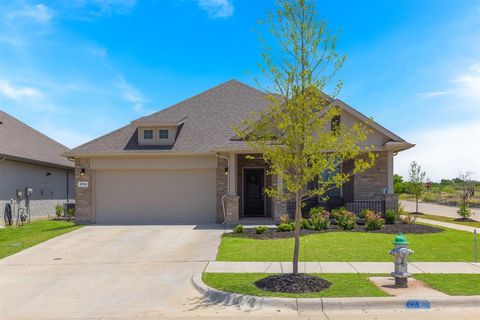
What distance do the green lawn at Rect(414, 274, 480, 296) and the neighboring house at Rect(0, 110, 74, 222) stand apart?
16863mm

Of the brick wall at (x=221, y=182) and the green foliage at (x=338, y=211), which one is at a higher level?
the brick wall at (x=221, y=182)

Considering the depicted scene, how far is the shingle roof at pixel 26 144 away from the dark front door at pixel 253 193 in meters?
8.94

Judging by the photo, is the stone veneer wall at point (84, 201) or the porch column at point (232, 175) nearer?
the porch column at point (232, 175)

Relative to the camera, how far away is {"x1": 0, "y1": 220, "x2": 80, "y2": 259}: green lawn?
1240 centimetres

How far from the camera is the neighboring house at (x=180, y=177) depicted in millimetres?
17172

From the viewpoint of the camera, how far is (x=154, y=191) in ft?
60.0

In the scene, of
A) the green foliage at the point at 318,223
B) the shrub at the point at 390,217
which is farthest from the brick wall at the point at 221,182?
the shrub at the point at 390,217

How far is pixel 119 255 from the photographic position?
37.0 feet

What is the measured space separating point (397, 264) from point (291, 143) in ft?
9.87

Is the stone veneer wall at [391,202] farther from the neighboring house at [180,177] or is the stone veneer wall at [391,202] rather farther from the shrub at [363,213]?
the shrub at [363,213]

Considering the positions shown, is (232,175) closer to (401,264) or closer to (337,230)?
(337,230)

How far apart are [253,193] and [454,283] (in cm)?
1177

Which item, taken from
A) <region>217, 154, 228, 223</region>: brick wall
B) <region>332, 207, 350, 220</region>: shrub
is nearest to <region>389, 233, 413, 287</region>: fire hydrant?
<region>332, 207, 350, 220</region>: shrub

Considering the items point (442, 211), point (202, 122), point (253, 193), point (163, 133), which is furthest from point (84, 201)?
point (442, 211)
